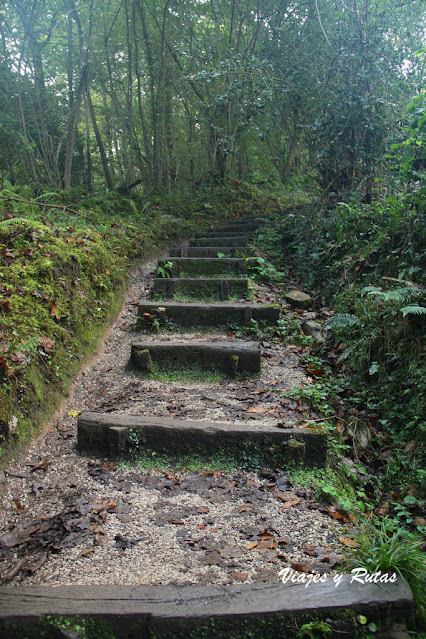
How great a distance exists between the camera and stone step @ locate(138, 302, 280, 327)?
470cm

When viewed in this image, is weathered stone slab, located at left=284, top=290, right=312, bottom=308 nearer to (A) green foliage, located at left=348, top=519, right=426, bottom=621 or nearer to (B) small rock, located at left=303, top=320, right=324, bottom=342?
→ (B) small rock, located at left=303, top=320, right=324, bottom=342

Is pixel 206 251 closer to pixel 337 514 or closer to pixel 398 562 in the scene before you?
pixel 337 514

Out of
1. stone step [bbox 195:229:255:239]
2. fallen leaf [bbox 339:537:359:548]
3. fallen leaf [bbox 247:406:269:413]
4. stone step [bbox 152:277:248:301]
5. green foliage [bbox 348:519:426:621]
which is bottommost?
fallen leaf [bbox 339:537:359:548]

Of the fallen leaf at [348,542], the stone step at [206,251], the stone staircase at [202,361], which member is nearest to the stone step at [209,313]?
the stone staircase at [202,361]

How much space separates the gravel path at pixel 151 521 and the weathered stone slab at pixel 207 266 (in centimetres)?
311

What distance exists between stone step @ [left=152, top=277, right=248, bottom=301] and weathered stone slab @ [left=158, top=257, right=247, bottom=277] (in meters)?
0.60

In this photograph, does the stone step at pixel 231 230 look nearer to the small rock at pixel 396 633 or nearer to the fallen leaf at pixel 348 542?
the fallen leaf at pixel 348 542

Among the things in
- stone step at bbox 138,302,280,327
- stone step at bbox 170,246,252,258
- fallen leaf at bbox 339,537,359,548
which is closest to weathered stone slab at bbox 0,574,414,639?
fallen leaf at bbox 339,537,359,548

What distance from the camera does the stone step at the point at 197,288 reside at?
5410mm

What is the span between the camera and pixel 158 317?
4723 millimetres

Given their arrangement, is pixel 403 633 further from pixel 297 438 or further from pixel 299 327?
pixel 299 327

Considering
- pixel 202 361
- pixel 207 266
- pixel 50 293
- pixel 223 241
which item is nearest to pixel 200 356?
pixel 202 361

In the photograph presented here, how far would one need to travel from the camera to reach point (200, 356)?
393 centimetres

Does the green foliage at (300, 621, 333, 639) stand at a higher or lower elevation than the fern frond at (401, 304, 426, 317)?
lower
